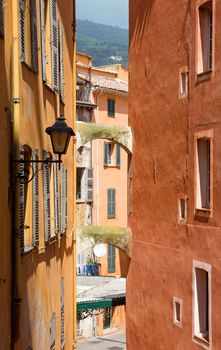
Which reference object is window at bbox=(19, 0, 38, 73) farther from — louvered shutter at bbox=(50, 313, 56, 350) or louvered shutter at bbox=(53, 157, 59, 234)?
louvered shutter at bbox=(50, 313, 56, 350)

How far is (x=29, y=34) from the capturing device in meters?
10.9

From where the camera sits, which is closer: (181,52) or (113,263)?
(181,52)

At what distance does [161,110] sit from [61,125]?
12.6 m

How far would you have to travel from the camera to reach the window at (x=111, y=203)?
42.5 metres

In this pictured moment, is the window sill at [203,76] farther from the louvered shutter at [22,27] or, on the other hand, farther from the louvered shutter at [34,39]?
the louvered shutter at [22,27]

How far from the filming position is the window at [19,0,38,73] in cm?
1012

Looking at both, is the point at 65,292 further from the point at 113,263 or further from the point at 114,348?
the point at 113,263

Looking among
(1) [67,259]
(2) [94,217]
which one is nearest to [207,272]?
(1) [67,259]

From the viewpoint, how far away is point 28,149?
1075cm

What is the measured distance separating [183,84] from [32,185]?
9915 mm

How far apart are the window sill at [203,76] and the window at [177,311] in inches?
252

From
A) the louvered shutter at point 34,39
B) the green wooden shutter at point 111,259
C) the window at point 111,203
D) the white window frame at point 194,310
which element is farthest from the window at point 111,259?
the louvered shutter at point 34,39

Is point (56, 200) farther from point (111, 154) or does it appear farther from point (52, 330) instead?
point (111, 154)

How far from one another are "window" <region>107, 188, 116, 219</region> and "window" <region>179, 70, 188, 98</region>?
2296 centimetres
